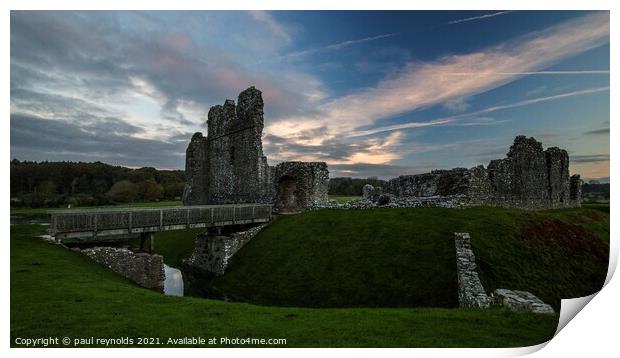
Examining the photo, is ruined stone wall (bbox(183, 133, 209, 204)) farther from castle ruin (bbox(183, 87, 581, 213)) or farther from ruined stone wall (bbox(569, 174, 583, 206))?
ruined stone wall (bbox(569, 174, 583, 206))

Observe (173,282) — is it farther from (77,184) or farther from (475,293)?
(475,293)

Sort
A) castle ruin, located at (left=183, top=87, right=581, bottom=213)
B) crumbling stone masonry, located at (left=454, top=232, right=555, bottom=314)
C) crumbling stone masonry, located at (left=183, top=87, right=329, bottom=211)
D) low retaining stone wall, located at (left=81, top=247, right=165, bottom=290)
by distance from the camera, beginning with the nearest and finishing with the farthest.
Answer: crumbling stone masonry, located at (left=454, top=232, right=555, bottom=314)
low retaining stone wall, located at (left=81, top=247, right=165, bottom=290)
castle ruin, located at (left=183, top=87, right=581, bottom=213)
crumbling stone masonry, located at (left=183, top=87, right=329, bottom=211)

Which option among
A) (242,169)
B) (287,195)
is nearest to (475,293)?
(287,195)

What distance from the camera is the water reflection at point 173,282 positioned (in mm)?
18558

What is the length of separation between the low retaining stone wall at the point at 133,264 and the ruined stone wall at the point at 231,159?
35.4ft

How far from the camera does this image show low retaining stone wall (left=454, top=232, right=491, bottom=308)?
10750 mm

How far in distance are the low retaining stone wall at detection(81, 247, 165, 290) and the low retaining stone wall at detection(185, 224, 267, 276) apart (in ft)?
Answer: 11.6

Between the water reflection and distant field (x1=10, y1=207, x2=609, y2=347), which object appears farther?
the water reflection

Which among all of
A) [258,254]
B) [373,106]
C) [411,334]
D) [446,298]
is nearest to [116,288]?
[258,254]

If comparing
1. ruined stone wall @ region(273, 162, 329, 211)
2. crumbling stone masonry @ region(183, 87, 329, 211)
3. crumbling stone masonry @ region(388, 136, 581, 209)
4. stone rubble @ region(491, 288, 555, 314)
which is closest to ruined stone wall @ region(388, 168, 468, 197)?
crumbling stone masonry @ region(388, 136, 581, 209)

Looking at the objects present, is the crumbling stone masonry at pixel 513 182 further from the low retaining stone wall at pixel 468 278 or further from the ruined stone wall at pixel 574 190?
the low retaining stone wall at pixel 468 278

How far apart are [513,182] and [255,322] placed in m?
23.8

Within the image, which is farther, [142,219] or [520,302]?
[142,219]

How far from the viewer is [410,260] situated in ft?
45.4
